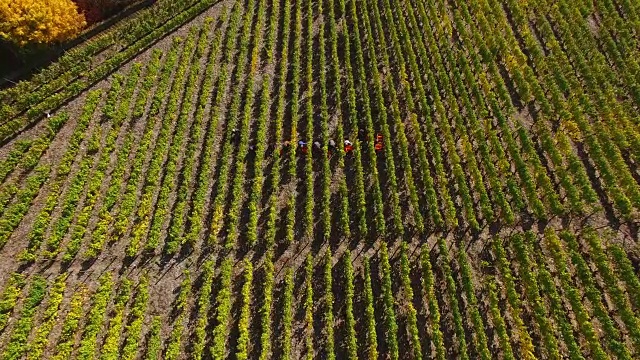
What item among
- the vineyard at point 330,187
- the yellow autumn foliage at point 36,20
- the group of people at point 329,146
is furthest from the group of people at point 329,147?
the yellow autumn foliage at point 36,20

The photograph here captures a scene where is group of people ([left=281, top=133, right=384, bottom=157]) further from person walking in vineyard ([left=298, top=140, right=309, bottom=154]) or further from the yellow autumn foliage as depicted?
the yellow autumn foliage

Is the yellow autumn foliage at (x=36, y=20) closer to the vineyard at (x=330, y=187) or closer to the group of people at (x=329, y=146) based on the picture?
the vineyard at (x=330, y=187)

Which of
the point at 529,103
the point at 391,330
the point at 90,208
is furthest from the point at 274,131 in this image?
the point at 529,103

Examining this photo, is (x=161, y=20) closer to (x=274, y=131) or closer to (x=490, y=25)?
(x=274, y=131)

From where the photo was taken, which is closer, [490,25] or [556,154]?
[556,154]

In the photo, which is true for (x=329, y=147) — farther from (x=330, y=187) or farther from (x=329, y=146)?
(x=330, y=187)

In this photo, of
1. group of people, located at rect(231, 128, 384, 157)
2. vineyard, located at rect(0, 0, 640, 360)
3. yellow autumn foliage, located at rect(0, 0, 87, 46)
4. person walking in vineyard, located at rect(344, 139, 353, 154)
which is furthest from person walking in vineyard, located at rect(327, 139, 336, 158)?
yellow autumn foliage, located at rect(0, 0, 87, 46)
